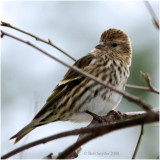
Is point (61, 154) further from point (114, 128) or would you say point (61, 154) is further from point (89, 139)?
point (114, 128)

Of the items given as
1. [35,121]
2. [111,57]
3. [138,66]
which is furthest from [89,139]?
[138,66]

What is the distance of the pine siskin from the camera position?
3.97 m

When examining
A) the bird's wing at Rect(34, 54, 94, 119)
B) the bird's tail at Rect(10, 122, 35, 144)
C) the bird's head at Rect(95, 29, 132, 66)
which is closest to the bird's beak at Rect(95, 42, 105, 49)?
the bird's head at Rect(95, 29, 132, 66)

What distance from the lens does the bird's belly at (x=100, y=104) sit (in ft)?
13.0

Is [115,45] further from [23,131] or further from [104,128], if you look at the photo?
[104,128]

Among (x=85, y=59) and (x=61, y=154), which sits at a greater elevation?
(x=85, y=59)

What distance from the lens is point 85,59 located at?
4469 mm

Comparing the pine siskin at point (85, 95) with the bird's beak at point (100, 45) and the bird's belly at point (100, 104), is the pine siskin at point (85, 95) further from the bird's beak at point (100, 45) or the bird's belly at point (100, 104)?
the bird's beak at point (100, 45)

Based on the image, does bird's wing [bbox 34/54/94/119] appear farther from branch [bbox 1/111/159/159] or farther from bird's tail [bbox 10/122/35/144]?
branch [bbox 1/111/159/159]

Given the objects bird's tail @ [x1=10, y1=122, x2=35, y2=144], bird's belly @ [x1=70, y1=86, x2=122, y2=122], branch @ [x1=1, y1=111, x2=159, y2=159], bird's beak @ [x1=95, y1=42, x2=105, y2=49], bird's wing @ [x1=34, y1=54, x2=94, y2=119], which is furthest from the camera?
bird's beak @ [x1=95, y1=42, x2=105, y2=49]

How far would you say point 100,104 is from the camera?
3.98 m

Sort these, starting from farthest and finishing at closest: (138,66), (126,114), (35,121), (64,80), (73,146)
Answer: (138,66)
(64,80)
(35,121)
(126,114)
(73,146)

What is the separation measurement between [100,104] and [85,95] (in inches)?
7.9

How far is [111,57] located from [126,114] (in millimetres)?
1172
